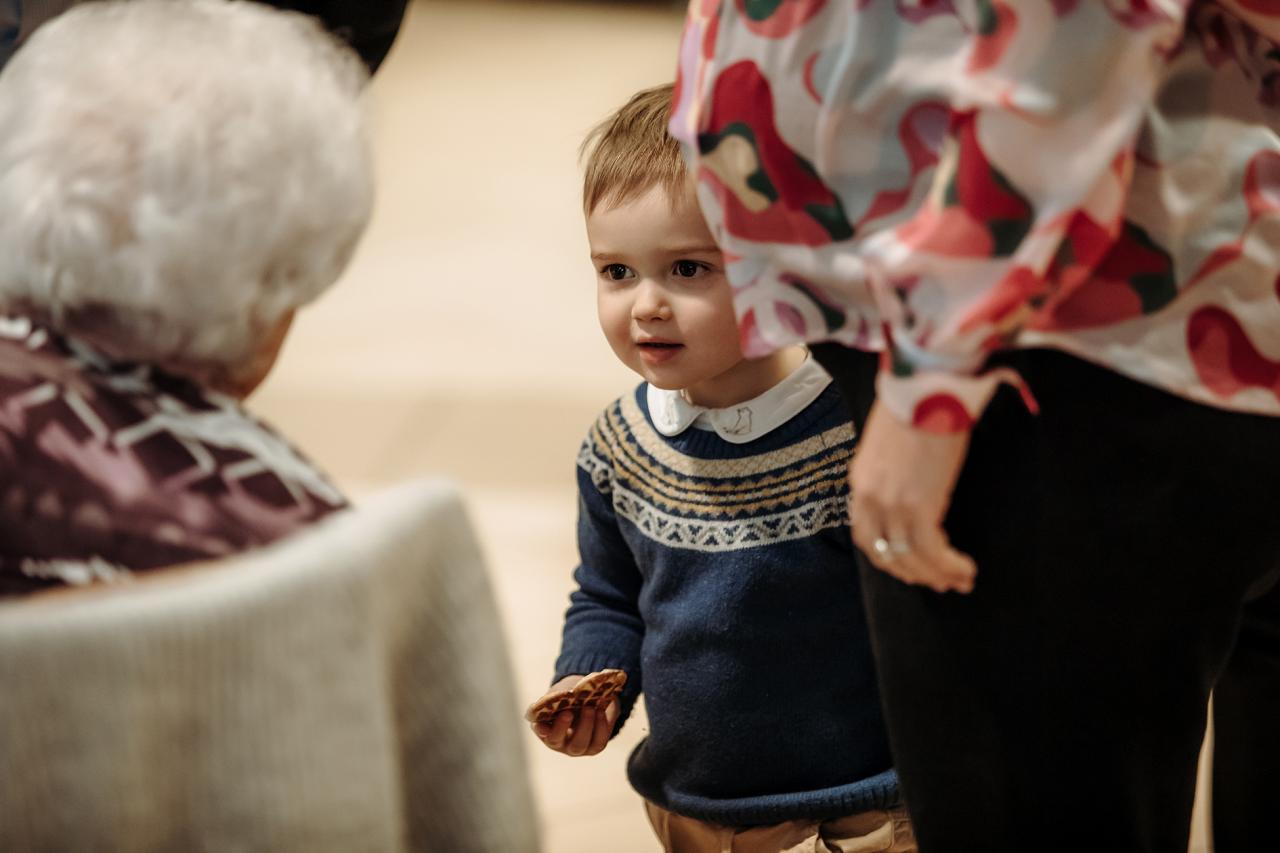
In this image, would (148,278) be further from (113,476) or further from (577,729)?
(577,729)

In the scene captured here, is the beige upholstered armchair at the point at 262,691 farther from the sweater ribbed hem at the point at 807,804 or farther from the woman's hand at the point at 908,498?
the sweater ribbed hem at the point at 807,804

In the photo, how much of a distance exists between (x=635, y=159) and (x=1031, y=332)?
585 millimetres

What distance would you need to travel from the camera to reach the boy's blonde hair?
142cm

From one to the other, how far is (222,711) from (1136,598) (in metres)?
0.61

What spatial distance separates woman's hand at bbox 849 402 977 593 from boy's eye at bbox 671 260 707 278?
17.3 inches

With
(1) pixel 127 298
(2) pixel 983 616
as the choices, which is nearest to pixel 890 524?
(2) pixel 983 616

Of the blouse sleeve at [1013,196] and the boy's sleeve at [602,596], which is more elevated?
the blouse sleeve at [1013,196]

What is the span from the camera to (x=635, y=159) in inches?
56.5

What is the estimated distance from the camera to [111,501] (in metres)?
0.94

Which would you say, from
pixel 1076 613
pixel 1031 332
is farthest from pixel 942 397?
pixel 1076 613

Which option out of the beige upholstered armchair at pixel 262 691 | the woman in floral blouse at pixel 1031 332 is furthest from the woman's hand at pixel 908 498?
the beige upholstered armchair at pixel 262 691

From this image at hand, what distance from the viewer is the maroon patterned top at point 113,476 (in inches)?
36.8

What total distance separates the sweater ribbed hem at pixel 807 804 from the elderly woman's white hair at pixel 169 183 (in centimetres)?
72

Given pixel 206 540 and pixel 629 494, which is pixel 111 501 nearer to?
pixel 206 540
